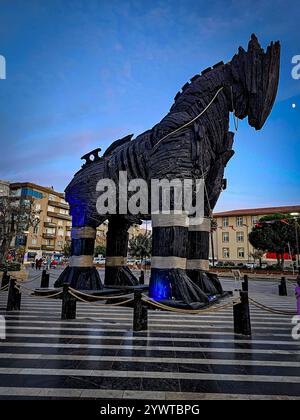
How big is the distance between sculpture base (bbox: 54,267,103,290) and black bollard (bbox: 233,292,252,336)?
5636 millimetres

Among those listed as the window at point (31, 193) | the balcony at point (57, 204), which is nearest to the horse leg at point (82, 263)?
the window at point (31, 193)

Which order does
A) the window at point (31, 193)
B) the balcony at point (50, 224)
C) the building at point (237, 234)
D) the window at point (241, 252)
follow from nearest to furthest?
the window at point (31, 193) → the building at point (237, 234) → the balcony at point (50, 224) → the window at point (241, 252)

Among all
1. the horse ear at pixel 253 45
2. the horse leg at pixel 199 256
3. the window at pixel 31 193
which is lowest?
the horse leg at pixel 199 256

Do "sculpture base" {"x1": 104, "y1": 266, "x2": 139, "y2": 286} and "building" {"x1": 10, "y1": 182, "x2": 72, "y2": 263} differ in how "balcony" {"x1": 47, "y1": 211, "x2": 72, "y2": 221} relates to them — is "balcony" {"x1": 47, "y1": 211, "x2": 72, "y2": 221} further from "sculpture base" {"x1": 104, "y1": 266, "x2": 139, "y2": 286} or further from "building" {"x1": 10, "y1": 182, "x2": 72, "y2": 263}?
"sculpture base" {"x1": 104, "y1": 266, "x2": 139, "y2": 286}

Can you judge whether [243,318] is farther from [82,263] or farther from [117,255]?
[117,255]

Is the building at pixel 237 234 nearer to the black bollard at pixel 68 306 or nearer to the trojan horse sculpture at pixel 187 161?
the trojan horse sculpture at pixel 187 161

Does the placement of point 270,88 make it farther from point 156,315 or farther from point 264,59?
point 156,315

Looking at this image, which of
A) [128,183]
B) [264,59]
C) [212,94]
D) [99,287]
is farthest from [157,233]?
[264,59]

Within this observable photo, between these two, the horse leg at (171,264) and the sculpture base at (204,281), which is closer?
the horse leg at (171,264)

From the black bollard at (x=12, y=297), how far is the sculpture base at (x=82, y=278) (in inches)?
86.1

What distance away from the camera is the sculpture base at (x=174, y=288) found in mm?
7633

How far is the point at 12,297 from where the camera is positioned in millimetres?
7805

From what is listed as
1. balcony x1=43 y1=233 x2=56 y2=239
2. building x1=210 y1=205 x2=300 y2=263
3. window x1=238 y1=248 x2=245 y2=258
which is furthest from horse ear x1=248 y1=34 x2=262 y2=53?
balcony x1=43 y1=233 x2=56 y2=239
